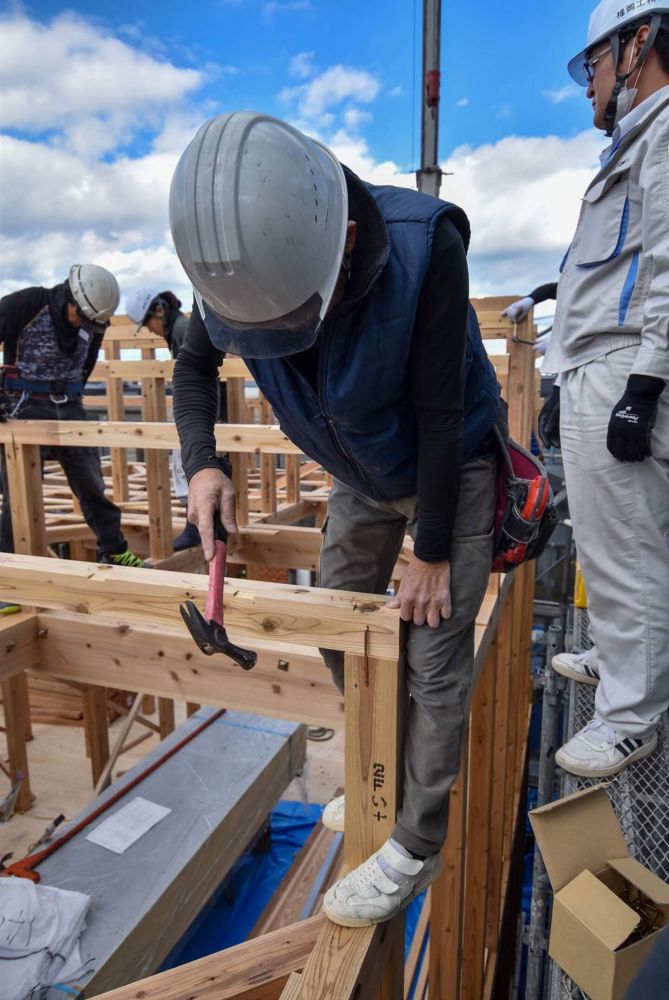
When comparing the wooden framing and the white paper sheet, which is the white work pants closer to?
the wooden framing

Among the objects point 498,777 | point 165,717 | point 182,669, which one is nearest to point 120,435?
point 182,669

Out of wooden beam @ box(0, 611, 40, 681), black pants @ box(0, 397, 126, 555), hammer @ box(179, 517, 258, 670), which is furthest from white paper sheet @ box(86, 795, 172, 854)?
hammer @ box(179, 517, 258, 670)

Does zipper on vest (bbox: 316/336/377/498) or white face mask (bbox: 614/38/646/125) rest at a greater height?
white face mask (bbox: 614/38/646/125)

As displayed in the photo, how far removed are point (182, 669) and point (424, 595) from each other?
150cm

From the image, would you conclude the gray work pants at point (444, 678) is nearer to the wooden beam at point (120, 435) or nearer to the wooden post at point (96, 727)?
the wooden beam at point (120, 435)

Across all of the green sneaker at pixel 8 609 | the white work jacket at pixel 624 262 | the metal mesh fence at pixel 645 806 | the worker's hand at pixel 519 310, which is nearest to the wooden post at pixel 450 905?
the metal mesh fence at pixel 645 806

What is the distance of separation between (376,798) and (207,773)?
2635 millimetres

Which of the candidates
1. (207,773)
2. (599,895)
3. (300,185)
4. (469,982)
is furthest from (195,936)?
(300,185)

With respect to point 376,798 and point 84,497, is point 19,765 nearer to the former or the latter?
point 84,497

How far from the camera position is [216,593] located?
1361 mm

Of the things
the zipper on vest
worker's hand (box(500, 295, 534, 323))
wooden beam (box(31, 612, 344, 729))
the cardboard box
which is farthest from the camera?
worker's hand (box(500, 295, 534, 323))

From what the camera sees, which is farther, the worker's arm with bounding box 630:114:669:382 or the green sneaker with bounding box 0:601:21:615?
the green sneaker with bounding box 0:601:21:615

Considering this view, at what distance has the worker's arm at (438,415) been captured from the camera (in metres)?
1.20

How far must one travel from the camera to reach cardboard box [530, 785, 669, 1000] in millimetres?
1580
